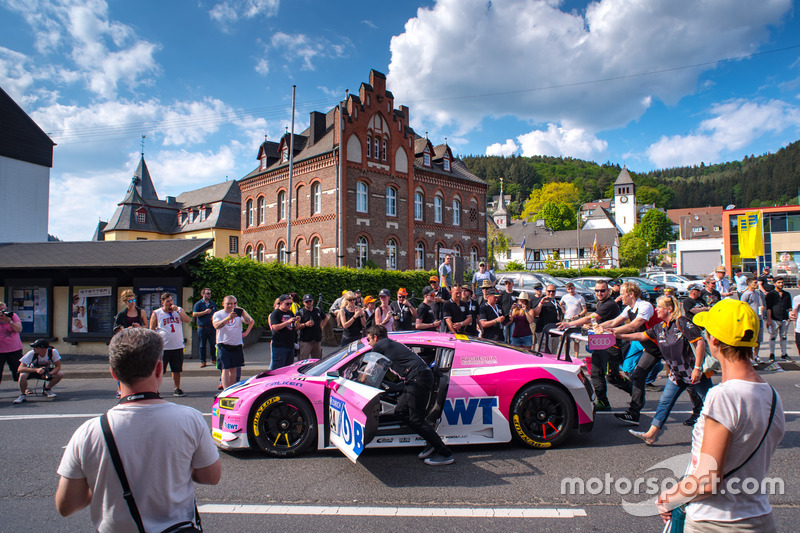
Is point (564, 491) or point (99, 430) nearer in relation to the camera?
point (99, 430)

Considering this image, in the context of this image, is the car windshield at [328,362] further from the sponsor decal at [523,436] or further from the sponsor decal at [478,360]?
the sponsor decal at [523,436]

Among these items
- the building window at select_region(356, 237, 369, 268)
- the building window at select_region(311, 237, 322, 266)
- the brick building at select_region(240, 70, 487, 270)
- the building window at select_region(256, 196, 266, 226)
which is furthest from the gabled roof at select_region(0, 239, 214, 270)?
the building window at select_region(256, 196, 266, 226)

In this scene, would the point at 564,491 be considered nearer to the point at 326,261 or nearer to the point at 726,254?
the point at 326,261

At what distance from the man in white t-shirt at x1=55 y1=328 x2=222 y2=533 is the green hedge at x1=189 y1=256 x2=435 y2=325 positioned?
1272cm

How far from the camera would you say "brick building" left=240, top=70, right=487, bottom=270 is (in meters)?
31.0

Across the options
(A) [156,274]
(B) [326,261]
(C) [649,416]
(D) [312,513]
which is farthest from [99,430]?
(B) [326,261]

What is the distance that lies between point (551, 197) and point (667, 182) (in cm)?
8513

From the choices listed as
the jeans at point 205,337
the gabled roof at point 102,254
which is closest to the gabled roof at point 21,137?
the gabled roof at point 102,254

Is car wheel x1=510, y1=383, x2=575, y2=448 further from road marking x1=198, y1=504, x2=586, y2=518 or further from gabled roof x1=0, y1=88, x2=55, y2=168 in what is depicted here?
gabled roof x1=0, y1=88, x2=55, y2=168

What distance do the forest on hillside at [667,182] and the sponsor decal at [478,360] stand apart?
498 feet

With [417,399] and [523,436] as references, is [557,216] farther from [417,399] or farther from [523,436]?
[417,399]

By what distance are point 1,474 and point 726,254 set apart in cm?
6313

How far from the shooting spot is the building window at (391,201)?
33.2 meters

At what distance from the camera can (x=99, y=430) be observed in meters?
1.90
